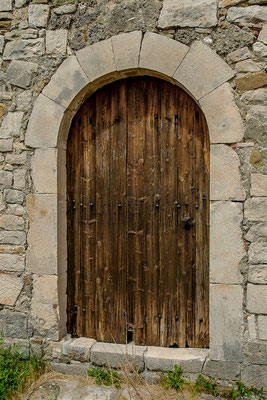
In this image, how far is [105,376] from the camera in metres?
2.95

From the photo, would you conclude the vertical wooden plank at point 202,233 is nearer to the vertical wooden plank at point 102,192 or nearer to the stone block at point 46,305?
the vertical wooden plank at point 102,192

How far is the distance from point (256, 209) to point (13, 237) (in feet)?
6.49

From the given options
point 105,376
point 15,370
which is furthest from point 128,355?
point 15,370

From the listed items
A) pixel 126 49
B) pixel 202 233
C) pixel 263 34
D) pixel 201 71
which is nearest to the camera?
pixel 263 34

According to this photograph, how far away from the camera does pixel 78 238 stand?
126 inches

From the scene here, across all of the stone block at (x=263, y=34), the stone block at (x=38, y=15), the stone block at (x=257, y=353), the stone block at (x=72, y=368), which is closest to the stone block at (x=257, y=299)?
A: the stone block at (x=257, y=353)

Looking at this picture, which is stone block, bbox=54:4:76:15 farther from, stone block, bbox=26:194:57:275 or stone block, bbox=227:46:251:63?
stone block, bbox=26:194:57:275

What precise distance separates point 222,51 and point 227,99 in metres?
0.36

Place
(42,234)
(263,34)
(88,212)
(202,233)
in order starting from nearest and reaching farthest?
1. (263,34)
2. (202,233)
3. (42,234)
4. (88,212)

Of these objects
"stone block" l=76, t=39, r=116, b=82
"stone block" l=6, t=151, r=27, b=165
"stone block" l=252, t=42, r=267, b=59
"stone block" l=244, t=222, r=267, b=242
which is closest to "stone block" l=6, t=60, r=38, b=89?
"stone block" l=76, t=39, r=116, b=82

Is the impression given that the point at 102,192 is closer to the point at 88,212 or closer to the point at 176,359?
the point at 88,212

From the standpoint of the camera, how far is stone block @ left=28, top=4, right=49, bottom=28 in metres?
3.01

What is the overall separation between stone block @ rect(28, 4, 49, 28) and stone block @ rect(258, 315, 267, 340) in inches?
112

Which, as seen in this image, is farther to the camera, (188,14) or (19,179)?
(19,179)
